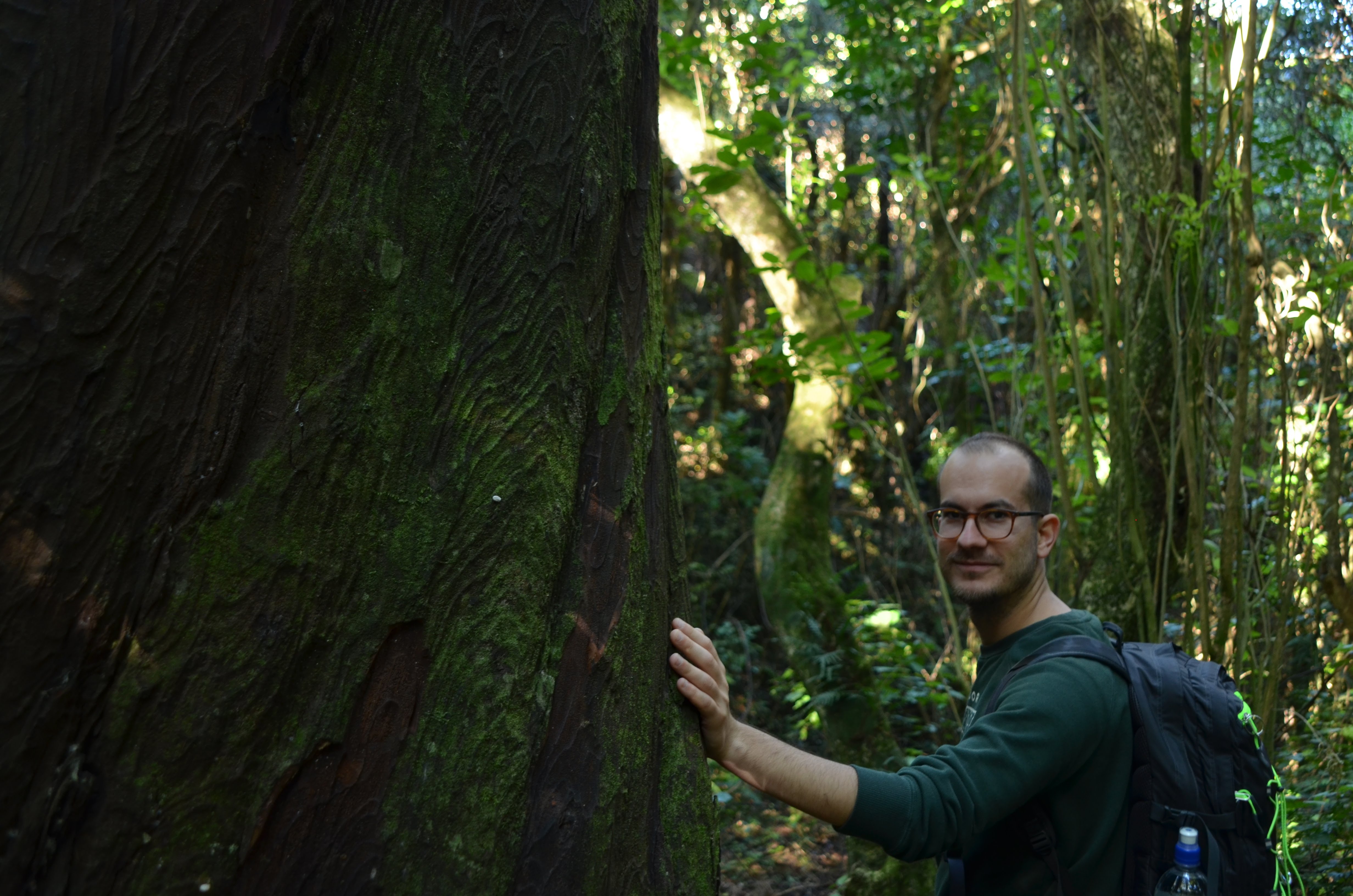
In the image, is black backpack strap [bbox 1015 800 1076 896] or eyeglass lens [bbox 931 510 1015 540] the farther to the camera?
eyeglass lens [bbox 931 510 1015 540]

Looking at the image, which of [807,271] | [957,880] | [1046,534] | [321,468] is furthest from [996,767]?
[807,271]

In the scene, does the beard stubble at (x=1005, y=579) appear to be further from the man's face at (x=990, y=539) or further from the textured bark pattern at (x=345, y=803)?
the textured bark pattern at (x=345, y=803)

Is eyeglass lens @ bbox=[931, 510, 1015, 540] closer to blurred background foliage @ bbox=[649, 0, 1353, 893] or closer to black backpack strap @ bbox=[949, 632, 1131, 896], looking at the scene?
black backpack strap @ bbox=[949, 632, 1131, 896]

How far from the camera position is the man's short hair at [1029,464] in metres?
2.48

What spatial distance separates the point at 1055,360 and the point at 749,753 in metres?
3.84

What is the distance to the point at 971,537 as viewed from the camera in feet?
8.02

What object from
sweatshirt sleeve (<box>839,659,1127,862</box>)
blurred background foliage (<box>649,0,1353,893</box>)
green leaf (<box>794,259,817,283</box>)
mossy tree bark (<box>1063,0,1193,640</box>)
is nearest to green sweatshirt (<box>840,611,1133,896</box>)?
sweatshirt sleeve (<box>839,659,1127,862</box>)

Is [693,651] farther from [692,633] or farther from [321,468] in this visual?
[321,468]

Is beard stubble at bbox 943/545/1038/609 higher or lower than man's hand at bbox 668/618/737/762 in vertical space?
higher

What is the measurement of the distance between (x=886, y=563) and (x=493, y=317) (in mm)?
8241

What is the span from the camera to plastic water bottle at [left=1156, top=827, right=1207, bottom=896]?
1921mm

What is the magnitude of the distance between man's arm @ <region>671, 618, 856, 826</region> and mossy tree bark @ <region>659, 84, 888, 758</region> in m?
3.92

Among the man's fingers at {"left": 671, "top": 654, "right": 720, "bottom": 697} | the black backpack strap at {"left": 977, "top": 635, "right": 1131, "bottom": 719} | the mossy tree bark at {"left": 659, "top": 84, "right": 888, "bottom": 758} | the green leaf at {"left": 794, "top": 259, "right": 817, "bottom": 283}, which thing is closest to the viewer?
the man's fingers at {"left": 671, "top": 654, "right": 720, "bottom": 697}

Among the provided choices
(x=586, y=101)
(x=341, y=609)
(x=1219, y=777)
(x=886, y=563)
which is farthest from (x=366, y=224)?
(x=886, y=563)
